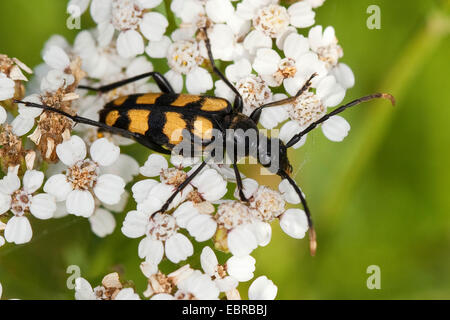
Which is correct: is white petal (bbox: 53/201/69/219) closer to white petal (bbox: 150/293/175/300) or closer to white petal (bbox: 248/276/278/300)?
white petal (bbox: 150/293/175/300)

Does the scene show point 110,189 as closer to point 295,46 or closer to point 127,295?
point 127,295

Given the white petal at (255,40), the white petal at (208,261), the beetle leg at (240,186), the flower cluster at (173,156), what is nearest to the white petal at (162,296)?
the flower cluster at (173,156)

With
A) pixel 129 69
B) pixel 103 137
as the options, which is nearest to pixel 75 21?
pixel 129 69

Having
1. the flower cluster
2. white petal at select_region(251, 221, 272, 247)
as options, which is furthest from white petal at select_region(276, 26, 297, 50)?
white petal at select_region(251, 221, 272, 247)

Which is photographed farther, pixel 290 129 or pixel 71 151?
pixel 290 129

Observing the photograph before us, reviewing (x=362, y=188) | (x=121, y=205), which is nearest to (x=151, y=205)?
(x=121, y=205)

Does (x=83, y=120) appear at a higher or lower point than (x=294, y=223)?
higher

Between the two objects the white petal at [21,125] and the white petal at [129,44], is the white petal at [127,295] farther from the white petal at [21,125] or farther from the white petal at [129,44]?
the white petal at [129,44]
